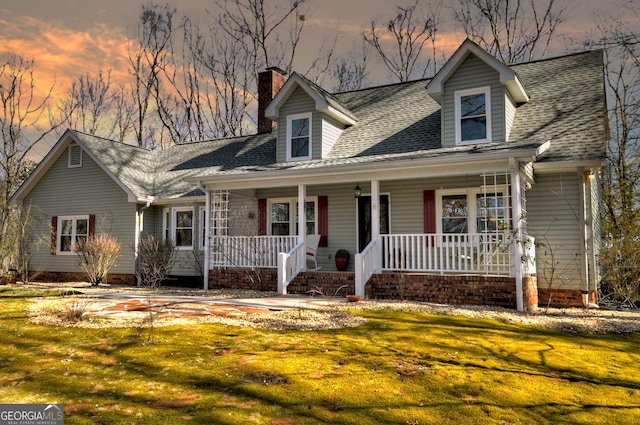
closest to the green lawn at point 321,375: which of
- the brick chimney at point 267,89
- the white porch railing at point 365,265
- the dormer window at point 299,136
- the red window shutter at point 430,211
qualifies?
the white porch railing at point 365,265

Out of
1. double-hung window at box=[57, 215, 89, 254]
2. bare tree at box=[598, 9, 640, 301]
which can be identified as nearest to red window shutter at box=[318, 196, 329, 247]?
bare tree at box=[598, 9, 640, 301]

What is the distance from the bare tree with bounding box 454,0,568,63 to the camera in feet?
78.0

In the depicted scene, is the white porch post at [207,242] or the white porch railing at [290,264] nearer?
the white porch railing at [290,264]

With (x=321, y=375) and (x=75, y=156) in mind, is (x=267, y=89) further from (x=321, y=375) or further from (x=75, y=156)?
(x=321, y=375)

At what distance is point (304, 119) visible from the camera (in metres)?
15.0

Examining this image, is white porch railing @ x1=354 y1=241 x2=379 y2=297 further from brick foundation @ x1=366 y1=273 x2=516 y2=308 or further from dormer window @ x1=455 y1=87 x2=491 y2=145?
dormer window @ x1=455 y1=87 x2=491 y2=145

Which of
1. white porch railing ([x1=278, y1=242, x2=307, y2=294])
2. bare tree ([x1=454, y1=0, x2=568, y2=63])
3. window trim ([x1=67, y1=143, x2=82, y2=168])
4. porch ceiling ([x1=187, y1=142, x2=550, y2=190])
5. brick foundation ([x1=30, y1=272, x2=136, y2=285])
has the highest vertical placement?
bare tree ([x1=454, y1=0, x2=568, y2=63])

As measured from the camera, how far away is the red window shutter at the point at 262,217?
14.9 meters

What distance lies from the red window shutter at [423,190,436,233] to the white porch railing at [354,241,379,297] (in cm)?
201

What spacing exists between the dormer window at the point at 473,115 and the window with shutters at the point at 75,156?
13.5 meters

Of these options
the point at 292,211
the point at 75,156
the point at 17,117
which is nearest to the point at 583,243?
the point at 292,211

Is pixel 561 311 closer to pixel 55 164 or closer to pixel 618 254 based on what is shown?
pixel 618 254

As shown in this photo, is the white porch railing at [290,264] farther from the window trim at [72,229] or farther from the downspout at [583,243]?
the window trim at [72,229]

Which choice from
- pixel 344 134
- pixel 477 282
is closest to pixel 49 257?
pixel 344 134
